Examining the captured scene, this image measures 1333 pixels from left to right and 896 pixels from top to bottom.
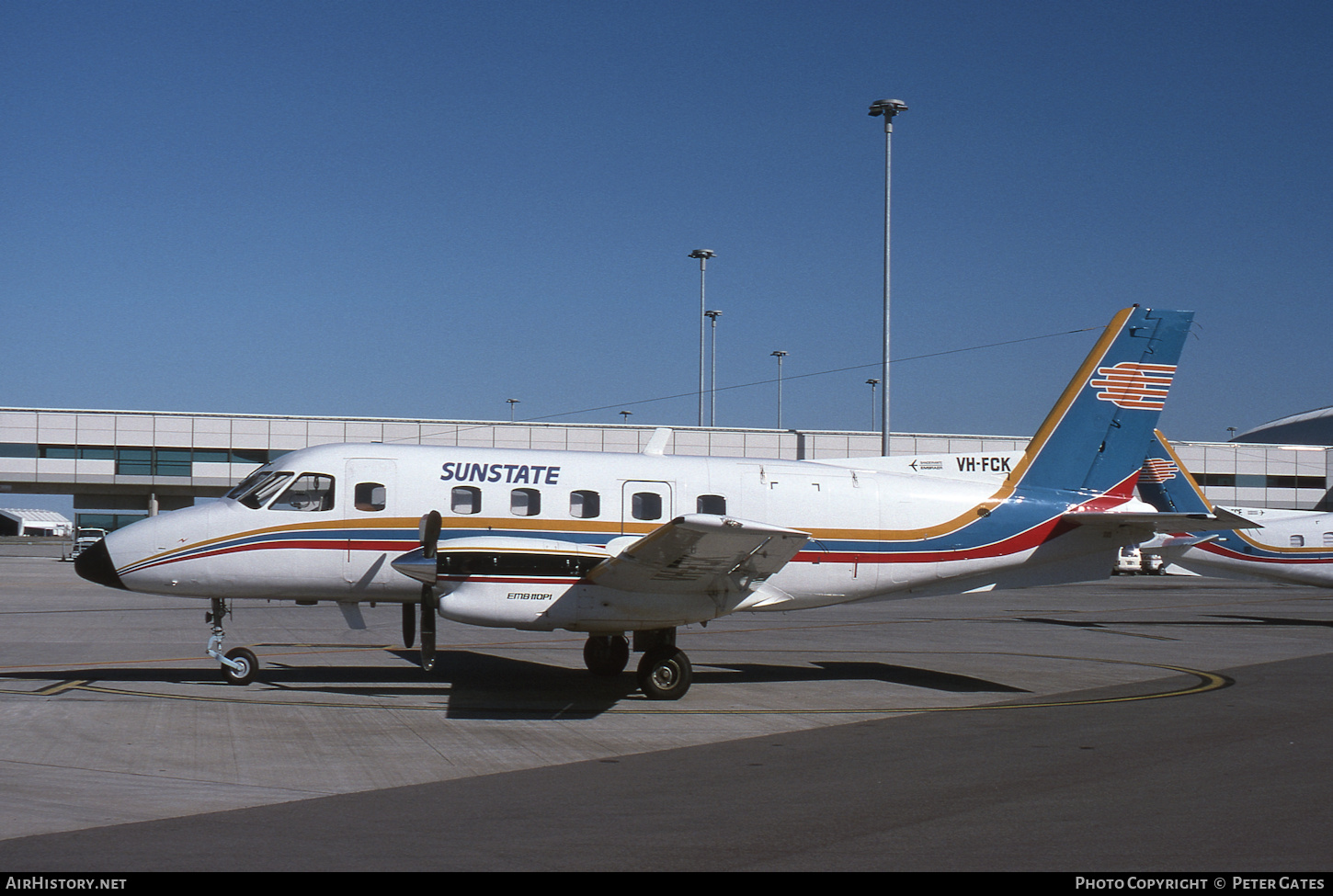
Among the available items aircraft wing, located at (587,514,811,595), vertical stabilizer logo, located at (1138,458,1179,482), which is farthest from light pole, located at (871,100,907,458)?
aircraft wing, located at (587,514,811,595)

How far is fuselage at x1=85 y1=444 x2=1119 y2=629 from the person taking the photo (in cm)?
1480

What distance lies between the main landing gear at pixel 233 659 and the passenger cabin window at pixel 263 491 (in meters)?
1.40

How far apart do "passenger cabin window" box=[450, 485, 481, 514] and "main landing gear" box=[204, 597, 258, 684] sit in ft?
11.1

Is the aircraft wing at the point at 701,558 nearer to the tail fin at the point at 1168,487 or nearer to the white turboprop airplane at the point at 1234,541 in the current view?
the white turboprop airplane at the point at 1234,541

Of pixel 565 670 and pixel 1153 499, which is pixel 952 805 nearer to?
pixel 565 670

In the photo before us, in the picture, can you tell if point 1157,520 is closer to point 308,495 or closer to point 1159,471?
point 1159,471

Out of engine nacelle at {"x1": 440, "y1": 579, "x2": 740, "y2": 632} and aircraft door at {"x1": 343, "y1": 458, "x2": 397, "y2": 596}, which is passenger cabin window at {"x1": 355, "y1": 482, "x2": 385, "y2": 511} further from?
engine nacelle at {"x1": 440, "y1": 579, "x2": 740, "y2": 632}

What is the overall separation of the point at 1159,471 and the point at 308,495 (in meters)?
20.2

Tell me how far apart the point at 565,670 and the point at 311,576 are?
14.2 feet

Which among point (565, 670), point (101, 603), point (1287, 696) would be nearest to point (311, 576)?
point (565, 670)

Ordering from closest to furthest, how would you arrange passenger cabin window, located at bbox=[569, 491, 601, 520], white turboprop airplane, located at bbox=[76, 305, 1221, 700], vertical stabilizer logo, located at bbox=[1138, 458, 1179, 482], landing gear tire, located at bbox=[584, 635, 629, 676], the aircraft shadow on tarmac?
white turboprop airplane, located at bbox=[76, 305, 1221, 700]
the aircraft shadow on tarmac
passenger cabin window, located at bbox=[569, 491, 601, 520]
landing gear tire, located at bbox=[584, 635, 629, 676]
vertical stabilizer logo, located at bbox=[1138, 458, 1179, 482]

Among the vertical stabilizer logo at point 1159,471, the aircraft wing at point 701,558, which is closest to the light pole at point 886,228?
the vertical stabilizer logo at point 1159,471

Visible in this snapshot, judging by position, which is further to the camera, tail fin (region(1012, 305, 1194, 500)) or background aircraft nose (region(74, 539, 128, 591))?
tail fin (region(1012, 305, 1194, 500))

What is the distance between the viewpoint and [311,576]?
14938 mm
